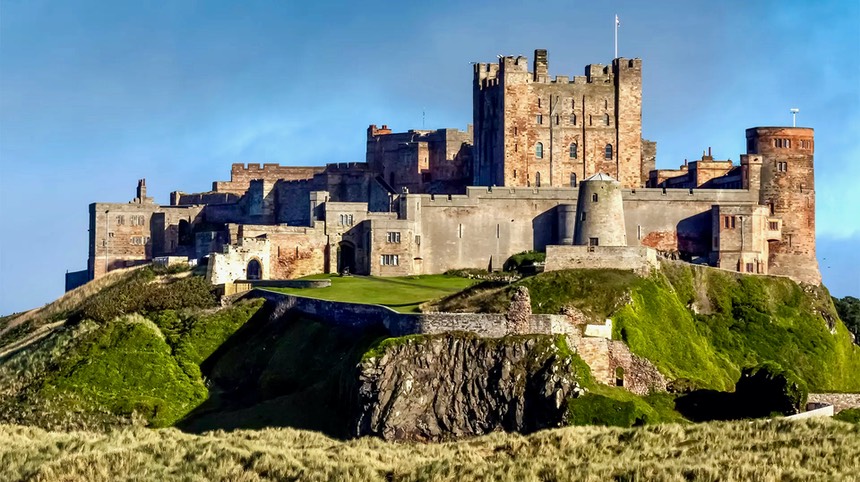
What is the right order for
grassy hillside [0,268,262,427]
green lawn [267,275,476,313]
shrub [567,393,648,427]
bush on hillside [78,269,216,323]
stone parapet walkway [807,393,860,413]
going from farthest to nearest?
bush on hillside [78,269,216,323]
green lawn [267,275,476,313]
grassy hillside [0,268,262,427]
stone parapet walkway [807,393,860,413]
shrub [567,393,648,427]

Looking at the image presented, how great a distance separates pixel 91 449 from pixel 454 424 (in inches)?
684

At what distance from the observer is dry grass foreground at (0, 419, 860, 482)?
38125mm

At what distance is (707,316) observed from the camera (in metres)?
70.2

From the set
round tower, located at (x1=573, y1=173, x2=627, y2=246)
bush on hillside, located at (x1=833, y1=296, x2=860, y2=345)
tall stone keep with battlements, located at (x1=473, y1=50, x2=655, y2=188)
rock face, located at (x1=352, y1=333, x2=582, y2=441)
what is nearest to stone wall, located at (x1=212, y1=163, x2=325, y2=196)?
tall stone keep with battlements, located at (x1=473, y1=50, x2=655, y2=188)

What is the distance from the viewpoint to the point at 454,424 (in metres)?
56.3

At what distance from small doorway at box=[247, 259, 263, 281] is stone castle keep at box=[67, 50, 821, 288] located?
3.0 inches

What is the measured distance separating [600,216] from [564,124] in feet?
53.0

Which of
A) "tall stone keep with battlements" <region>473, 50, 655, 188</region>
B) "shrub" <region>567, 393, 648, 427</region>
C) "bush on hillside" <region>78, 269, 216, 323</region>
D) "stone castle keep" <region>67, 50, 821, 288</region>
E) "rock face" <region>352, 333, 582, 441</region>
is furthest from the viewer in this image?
"tall stone keep with battlements" <region>473, 50, 655, 188</region>

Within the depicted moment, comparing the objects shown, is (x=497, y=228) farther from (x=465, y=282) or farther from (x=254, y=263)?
(x=254, y=263)

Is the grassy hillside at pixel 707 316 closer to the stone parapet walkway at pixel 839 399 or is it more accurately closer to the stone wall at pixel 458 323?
the stone wall at pixel 458 323

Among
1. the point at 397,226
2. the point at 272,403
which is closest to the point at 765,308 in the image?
the point at 397,226

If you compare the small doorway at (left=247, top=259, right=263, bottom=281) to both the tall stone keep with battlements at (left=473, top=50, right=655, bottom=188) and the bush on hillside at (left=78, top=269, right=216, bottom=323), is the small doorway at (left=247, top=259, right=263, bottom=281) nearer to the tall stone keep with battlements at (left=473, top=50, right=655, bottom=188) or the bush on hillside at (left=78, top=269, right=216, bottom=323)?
the bush on hillside at (left=78, top=269, right=216, bottom=323)

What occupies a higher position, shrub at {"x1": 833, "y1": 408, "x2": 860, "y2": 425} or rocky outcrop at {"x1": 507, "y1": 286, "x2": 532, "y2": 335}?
rocky outcrop at {"x1": 507, "y1": 286, "x2": 532, "y2": 335}

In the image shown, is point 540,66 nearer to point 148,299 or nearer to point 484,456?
point 148,299
